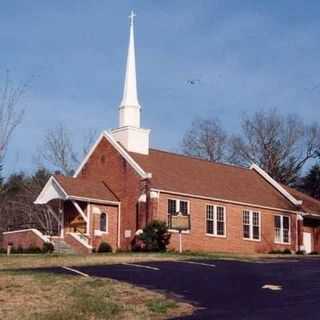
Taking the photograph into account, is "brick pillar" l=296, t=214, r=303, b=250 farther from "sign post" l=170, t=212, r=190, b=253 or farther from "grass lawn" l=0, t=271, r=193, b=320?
"grass lawn" l=0, t=271, r=193, b=320

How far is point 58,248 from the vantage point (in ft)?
132

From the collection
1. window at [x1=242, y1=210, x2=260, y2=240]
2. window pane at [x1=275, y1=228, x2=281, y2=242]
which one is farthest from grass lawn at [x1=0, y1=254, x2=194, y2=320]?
window pane at [x1=275, y1=228, x2=281, y2=242]

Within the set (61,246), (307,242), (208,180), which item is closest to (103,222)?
(61,246)

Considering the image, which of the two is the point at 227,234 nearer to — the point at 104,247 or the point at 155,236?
the point at 155,236

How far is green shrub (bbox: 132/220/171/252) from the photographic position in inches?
1492

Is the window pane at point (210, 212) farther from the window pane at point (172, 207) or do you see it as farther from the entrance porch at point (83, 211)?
the entrance porch at point (83, 211)

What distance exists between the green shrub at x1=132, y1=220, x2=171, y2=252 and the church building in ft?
5.09

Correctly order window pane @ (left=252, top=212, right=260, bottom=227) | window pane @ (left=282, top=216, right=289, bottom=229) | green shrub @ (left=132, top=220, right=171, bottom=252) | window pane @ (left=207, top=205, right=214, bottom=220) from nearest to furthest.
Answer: green shrub @ (left=132, top=220, right=171, bottom=252), window pane @ (left=207, top=205, right=214, bottom=220), window pane @ (left=252, top=212, right=260, bottom=227), window pane @ (left=282, top=216, right=289, bottom=229)

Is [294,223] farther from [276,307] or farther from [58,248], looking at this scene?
[276,307]


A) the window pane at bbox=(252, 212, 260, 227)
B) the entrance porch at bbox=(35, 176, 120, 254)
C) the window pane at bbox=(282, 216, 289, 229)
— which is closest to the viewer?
the entrance porch at bbox=(35, 176, 120, 254)

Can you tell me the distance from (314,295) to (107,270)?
693 cm

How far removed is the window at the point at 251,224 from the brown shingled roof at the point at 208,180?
78 centimetres

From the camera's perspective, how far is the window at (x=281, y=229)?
4712 cm

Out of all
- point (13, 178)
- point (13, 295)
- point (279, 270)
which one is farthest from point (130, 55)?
point (13, 178)
